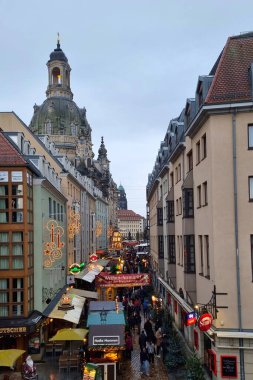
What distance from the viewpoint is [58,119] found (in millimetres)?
97375

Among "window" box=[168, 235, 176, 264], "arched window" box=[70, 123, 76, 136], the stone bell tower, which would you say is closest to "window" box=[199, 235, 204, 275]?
"window" box=[168, 235, 176, 264]

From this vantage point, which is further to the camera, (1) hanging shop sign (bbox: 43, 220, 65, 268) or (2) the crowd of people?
(1) hanging shop sign (bbox: 43, 220, 65, 268)

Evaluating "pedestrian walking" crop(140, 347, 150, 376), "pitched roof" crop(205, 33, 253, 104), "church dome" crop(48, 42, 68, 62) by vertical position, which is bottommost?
"pedestrian walking" crop(140, 347, 150, 376)

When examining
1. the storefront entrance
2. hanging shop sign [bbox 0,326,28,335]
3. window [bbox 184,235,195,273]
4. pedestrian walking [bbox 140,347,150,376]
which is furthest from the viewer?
window [bbox 184,235,195,273]

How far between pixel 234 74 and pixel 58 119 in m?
79.4

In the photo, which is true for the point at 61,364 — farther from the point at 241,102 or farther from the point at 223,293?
the point at 241,102

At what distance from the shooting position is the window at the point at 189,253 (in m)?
25.4

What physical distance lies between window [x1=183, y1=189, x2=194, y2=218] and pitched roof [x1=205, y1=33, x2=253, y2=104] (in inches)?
259

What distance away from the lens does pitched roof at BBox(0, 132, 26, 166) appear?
85.4 feet

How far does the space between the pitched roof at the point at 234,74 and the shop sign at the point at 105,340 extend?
1178cm

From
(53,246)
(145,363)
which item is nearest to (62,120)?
(53,246)

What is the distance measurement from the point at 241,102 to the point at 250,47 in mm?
3568

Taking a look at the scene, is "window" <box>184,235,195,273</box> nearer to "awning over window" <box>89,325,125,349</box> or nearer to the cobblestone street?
"awning over window" <box>89,325,125,349</box>

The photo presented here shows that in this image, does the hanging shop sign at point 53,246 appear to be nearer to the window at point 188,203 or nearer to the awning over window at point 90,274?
the window at point 188,203
